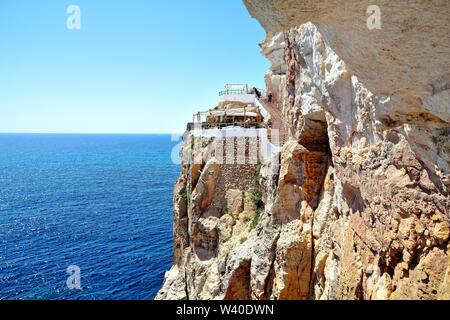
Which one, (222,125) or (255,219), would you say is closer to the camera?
(255,219)

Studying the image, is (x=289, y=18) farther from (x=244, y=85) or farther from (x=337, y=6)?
(x=244, y=85)

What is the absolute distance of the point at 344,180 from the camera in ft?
34.6

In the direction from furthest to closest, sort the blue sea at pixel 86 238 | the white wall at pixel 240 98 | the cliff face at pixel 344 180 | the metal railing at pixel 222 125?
the white wall at pixel 240 98, the blue sea at pixel 86 238, the metal railing at pixel 222 125, the cliff face at pixel 344 180

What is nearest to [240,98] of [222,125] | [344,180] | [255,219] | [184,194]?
[222,125]

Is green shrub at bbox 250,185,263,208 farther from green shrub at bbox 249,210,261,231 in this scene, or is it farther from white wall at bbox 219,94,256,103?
white wall at bbox 219,94,256,103

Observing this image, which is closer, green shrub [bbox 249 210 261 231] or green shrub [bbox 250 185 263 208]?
green shrub [bbox 249 210 261 231]

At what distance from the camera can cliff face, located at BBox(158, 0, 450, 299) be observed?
420 centimetres

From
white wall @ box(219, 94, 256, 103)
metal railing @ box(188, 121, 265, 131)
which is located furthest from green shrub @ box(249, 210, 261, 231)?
white wall @ box(219, 94, 256, 103)

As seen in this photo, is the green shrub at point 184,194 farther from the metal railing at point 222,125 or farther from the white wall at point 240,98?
the white wall at point 240,98

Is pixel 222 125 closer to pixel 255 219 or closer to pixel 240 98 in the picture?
pixel 255 219

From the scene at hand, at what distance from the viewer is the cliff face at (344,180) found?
4.20 metres

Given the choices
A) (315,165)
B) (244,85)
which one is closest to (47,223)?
(244,85)

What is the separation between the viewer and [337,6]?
144 inches

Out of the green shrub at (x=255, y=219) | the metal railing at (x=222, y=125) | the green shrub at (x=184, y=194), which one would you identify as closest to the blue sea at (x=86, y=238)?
the green shrub at (x=184, y=194)
